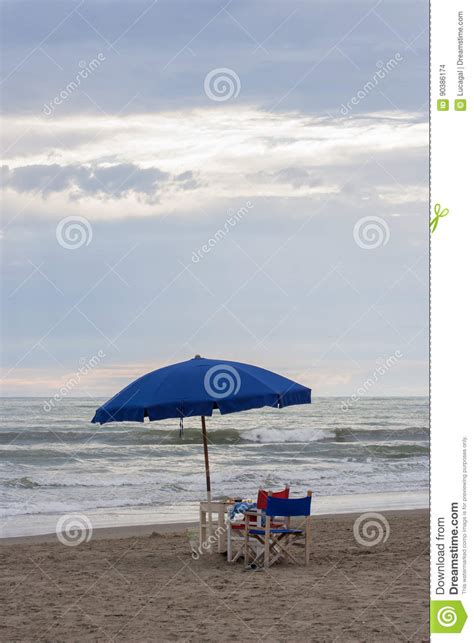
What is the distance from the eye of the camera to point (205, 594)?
7.76 meters

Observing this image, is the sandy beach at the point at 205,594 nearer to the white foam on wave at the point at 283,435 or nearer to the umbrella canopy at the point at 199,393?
the umbrella canopy at the point at 199,393

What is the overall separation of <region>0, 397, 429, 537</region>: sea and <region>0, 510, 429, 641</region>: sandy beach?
3.78 m

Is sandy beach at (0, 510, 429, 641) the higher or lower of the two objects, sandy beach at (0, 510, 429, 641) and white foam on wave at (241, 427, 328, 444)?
the lower

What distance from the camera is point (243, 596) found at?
766 cm

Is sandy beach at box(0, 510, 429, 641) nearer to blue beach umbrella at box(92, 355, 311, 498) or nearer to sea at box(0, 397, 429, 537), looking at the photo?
blue beach umbrella at box(92, 355, 311, 498)

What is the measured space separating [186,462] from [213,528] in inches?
644

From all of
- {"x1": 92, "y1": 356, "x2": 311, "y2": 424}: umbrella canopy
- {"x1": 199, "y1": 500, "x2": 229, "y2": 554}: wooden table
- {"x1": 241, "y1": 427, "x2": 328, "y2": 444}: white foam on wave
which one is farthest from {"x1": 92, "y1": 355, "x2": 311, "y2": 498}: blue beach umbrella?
{"x1": 241, "y1": 427, "x2": 328, "y2": 444}: white foam on wave

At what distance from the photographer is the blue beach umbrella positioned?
8609mm

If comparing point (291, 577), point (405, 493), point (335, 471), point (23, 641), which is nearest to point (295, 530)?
point (291, 577)

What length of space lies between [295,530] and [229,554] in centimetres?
72

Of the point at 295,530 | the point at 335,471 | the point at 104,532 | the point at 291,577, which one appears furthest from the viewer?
the point at 335,471
